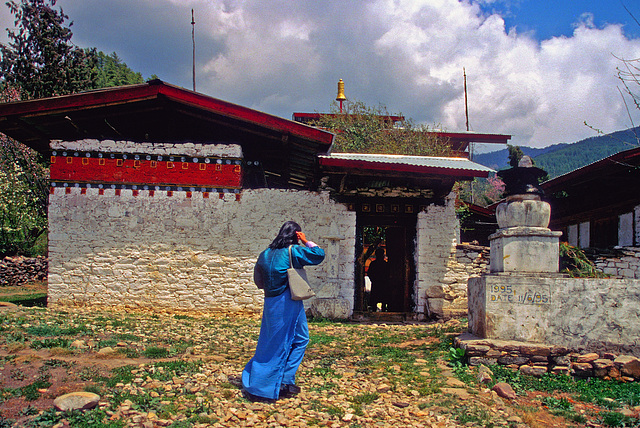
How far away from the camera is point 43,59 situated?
19422 mm

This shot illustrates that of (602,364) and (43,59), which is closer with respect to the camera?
(602,364)

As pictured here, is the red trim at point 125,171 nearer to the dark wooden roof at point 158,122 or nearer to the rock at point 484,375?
the dark wooden roof at point 158,122

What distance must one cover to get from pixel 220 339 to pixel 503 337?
3.99 metres

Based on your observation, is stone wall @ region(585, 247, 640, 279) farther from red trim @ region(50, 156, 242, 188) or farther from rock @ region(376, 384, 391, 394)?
red trim @ region(50, 156, 242, 188)

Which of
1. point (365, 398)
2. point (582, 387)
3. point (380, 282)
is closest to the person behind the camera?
point (365, 398)

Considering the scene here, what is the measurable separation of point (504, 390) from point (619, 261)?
8.09 meters

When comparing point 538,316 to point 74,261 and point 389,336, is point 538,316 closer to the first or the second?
point 389,336

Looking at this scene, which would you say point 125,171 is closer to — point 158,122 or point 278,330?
point 158,122

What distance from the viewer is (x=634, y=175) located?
1082 cm

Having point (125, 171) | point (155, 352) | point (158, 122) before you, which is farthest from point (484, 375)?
point (158, 122)

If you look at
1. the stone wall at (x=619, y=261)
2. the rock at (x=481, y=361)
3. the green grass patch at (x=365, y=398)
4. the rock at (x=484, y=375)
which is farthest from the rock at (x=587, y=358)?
the stone wall at (x=619, y=261)

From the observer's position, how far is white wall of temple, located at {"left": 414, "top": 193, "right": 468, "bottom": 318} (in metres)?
9.70

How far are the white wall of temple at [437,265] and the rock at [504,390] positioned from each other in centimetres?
494

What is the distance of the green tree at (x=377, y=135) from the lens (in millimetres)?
20359
